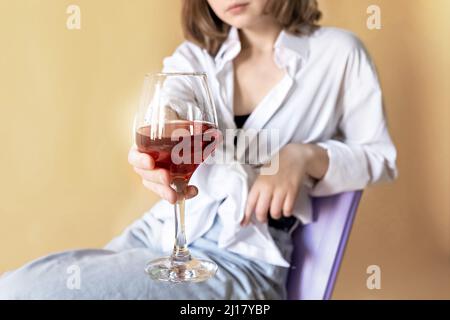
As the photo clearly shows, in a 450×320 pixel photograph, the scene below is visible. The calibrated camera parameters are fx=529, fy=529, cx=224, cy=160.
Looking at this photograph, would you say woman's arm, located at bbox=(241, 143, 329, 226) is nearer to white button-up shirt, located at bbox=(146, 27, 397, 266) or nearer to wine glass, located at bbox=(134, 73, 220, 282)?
white button-up shirt, located at bbox=(146, 27, 397, 266)

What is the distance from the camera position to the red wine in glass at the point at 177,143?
457 mm

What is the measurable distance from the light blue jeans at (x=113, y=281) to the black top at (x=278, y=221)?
0.09 m

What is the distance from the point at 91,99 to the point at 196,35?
26cm

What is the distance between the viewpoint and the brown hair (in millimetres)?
818

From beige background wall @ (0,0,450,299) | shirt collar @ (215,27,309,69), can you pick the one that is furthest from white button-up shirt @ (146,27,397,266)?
beige background wall @ (0,0,450,299)

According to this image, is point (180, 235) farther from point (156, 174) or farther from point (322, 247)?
point (322, 247)

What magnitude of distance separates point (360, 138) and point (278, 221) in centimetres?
19

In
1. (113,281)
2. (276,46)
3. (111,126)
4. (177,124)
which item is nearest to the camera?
(177,124)

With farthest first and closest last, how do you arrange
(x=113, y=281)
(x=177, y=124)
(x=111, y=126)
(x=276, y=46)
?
(x=111, y=126), (x=276, y=46), (x=113, y=281), (x=177, y=124)

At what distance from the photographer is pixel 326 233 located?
82 cm

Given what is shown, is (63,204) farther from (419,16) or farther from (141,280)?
(419,16)

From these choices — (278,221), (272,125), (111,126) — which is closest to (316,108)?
(272,125)

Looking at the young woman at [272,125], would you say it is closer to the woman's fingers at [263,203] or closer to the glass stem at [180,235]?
the woman's fingers at [263,203]

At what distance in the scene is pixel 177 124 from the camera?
46cm
